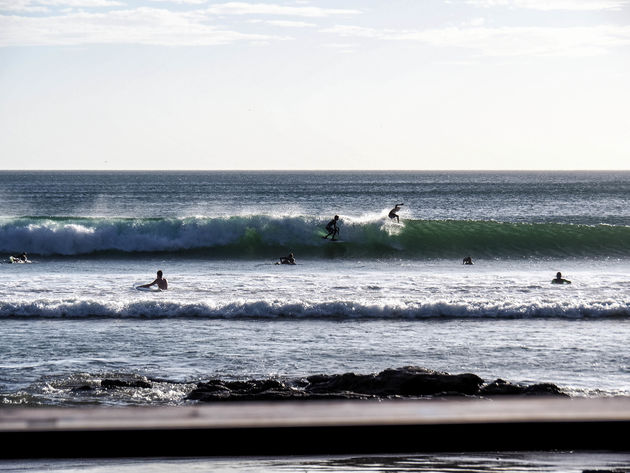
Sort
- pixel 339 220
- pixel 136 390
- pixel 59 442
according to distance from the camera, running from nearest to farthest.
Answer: pixel 59 442 < pixel 136 390 < pixel 339 220

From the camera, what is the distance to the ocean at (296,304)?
1018 cm

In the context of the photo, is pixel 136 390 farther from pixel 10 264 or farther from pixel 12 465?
pixel 10 264

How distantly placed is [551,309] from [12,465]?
46.4ft

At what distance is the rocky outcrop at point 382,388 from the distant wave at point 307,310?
6496 mm

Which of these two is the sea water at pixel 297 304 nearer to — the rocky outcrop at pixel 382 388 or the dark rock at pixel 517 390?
the rocky outcrop at pixel 382 388

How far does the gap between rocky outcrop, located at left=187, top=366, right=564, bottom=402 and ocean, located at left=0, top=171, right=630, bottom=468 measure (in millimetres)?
655

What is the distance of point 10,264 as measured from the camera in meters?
27.3

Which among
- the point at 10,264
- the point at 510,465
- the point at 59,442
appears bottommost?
the point at 10,264

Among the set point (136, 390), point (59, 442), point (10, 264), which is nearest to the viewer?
point (59, 442)

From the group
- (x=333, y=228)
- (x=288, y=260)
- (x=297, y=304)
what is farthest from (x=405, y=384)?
(x=333, y=228)

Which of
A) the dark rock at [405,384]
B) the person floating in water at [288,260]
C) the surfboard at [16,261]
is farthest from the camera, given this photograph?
the surfboard at [16,261]

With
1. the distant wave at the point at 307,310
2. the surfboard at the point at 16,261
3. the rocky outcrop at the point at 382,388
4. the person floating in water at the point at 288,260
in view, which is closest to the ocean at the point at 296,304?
the distant wave at the point at 307,310

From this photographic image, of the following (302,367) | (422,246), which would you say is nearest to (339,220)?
(422,246)

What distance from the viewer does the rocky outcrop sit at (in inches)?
309
